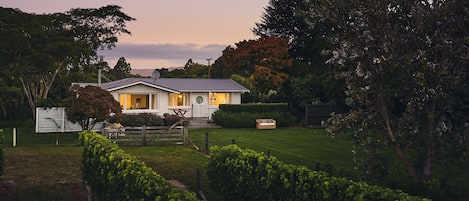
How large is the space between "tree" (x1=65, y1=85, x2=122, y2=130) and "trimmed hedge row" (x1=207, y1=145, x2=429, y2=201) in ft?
44.0

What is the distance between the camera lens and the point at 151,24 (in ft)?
143

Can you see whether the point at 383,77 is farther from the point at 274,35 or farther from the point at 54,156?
the point at 274,35

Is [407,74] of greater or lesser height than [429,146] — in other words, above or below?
above

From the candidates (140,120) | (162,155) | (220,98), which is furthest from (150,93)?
(162,155)

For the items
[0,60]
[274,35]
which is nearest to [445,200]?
[0,60]

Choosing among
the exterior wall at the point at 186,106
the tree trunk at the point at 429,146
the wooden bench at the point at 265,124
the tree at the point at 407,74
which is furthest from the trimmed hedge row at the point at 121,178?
the exterior wall at the point at 186,106

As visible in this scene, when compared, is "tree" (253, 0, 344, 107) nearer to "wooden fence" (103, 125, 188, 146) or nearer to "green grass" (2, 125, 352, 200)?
"green grass" (2, 125, 352, 200)

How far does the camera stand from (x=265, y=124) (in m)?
33.7

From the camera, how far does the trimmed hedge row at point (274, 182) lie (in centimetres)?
805

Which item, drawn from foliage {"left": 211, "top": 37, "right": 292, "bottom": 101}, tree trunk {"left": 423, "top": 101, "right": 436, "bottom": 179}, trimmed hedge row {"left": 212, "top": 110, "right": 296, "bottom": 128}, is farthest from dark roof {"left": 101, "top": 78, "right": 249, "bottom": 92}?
tree trunk {"left": 423, "top": 101, "right": 436, "bottom": 179}

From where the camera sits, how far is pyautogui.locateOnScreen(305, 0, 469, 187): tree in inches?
456

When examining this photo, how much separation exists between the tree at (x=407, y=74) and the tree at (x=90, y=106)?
15.2 m

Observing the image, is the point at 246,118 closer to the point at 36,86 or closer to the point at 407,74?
the point at 36,86

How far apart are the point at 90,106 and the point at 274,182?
16888 mm
